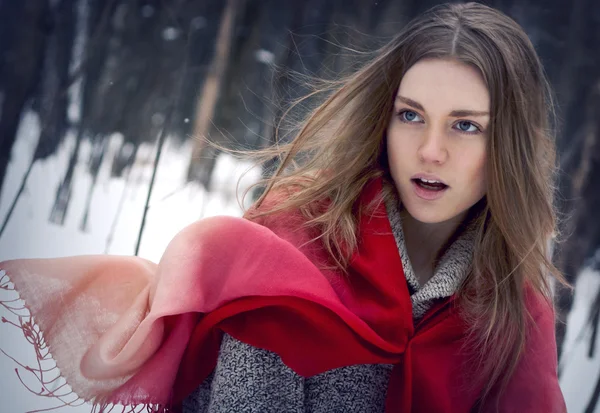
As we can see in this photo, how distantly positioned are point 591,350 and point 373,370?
46.3 inches

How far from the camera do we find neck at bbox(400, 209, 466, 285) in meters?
1.27

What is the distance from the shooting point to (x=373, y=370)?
1158 millimetres

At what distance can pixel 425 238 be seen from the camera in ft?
4.19

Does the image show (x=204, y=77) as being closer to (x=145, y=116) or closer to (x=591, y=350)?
(x=145, y=116)

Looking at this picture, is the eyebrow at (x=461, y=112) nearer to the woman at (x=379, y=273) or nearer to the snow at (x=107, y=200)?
the woman at (x=379, y=273)

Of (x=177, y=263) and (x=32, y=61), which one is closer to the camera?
(x=177, y=263)

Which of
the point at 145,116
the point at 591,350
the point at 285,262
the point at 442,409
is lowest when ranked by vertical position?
the point at 591,350

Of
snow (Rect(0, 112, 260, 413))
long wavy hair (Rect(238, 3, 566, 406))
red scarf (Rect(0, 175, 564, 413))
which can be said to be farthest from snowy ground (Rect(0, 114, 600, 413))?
red scarf (Rect(0, 175, 564, 413))

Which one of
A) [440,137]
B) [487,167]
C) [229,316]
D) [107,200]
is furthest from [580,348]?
[107,200]

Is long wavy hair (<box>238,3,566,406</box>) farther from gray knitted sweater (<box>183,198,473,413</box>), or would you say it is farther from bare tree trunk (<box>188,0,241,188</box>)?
bare tree trunk (<box>188,0,241,188</box>)

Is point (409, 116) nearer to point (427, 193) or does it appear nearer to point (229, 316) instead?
point (427, 193)

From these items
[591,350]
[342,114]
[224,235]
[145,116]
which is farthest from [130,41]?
[591,350]

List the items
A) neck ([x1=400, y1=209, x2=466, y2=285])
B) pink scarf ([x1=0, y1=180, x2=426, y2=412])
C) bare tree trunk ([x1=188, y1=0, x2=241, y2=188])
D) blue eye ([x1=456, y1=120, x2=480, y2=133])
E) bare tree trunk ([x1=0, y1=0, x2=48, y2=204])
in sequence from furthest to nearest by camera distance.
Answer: bare tree trunk ([x1=188, y1=0, x2=241, y2=188]) < bare tree trunk ([x1=0, y1=0, x2=48, y2=204]) < neck ([x1=400, y1=209, x2=466, y2=285]) < blue eye ([x1=456, y1=120, x2=480, y2=133]) < pink scarf ([x1=0, y1=180, x2=426, y2=412])

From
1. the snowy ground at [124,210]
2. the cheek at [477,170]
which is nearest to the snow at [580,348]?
the snowy ground at [124,210]
